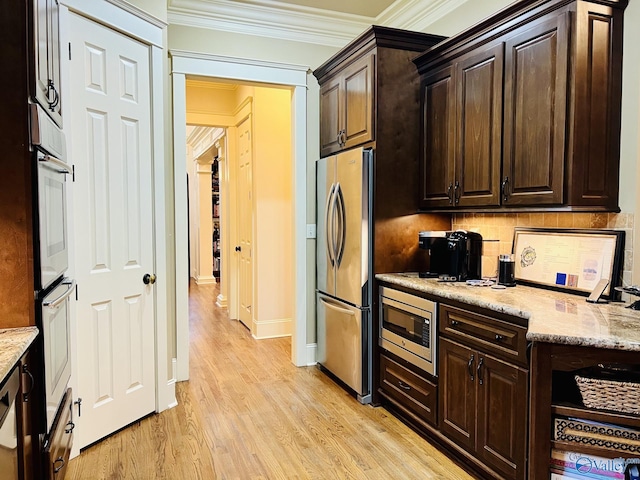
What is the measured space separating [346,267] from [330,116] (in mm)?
1309

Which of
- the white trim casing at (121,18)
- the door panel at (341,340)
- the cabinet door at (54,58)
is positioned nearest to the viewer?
the cabinet door at (54,58)

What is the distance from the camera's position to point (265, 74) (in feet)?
12.9

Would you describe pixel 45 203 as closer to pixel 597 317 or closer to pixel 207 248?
pixel 597 317

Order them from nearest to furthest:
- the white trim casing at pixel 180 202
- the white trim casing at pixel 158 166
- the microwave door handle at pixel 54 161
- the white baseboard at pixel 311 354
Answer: the microwave door handle at pixel 54 161 < the white trim casing at pixel 158 166 < the white trim casing at pixel 180 202 < the white baseboard at pixel 311 354

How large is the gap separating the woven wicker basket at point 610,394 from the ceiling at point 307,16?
2778 millimetres

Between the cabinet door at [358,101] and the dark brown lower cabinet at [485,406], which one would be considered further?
the cabinet door at [358,101]

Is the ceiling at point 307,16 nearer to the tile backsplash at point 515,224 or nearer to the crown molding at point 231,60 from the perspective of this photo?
the crown molding at point 231,60

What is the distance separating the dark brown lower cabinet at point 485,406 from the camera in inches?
81.2

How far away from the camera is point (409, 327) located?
114 inches

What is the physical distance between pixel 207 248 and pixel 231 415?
256 inches

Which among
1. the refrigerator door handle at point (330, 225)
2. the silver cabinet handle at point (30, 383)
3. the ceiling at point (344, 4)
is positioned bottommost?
the silver cabinet handle at point (30, 383)

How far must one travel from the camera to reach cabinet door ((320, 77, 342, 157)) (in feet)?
12.4

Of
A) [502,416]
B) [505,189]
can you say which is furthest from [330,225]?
[502,416]

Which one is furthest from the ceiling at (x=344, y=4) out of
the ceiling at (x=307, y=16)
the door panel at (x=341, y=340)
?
the door panel at (x=341, y=340)
